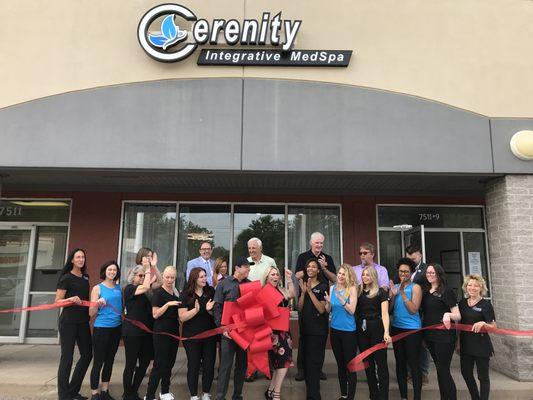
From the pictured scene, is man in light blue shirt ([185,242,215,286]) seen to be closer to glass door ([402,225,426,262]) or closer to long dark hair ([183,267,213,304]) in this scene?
long dark hair ([183,267,213,304])

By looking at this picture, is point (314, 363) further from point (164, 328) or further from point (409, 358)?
point (164, 328)

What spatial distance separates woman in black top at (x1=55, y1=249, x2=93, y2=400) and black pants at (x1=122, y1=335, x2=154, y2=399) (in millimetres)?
583

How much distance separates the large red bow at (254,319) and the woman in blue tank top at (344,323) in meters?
0.79

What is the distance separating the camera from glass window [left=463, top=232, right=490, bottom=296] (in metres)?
8.68

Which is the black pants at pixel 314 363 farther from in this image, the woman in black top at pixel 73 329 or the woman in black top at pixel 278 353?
the woman in black top at pixel 73 329

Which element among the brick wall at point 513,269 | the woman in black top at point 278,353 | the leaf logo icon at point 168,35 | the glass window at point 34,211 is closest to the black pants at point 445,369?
the woman in black top at point 278,353

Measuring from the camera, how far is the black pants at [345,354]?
5.13m

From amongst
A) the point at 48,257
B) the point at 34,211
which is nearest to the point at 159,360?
the point at 48,257

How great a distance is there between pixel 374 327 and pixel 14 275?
7.79 meters

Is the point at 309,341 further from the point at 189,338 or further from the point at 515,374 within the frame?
the point at 515,374

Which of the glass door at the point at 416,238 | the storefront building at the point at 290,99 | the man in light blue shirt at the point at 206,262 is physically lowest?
the man in light blue shirt at the point at 206,262

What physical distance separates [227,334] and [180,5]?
5746mm

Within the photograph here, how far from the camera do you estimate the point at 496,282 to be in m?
7.08

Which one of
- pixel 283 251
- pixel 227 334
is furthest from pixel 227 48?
pixel 227 334
